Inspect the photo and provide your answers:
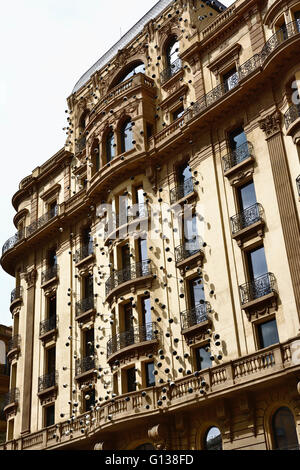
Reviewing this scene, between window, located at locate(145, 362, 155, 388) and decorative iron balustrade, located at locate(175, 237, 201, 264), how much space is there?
16.3 feet

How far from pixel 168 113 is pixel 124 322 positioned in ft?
39.0

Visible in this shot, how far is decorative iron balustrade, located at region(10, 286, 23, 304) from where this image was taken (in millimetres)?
40625

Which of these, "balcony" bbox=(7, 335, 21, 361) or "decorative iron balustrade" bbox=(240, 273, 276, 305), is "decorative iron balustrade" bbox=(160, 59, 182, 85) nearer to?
"decorative iron balustrade" bbox=(240, 273, 276, 305)

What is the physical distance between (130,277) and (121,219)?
3590mm

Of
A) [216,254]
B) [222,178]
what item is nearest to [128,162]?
[222,178]

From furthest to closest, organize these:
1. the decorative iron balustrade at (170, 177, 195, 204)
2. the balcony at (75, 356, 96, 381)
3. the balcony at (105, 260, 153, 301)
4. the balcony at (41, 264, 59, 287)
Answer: the balcony at (41, 264, 59, 287)
the balcony at (75, 356, 96, 381)
the decorative iron balustrade at (170, 177, 195, 204)
the balcony at (105, 260, 153, 301)

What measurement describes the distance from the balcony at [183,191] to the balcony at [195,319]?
18.9 ft

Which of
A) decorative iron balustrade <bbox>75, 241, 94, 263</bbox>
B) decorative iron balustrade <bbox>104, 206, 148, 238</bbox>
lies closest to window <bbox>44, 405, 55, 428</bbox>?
decorative iron balustrade <bbox>75, 241, 94, 263</bbox>

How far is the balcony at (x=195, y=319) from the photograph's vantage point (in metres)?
27.1

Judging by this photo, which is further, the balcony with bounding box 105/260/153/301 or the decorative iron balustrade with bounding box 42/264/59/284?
the decorative iron balustrade with bounding box 42/264/59/284

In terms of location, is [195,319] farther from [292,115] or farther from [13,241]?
[13,241]

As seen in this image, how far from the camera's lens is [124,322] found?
101ft

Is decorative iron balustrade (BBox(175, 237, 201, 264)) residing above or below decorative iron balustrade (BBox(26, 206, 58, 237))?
below

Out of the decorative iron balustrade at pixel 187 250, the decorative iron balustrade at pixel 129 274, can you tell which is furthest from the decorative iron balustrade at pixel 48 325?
the decorative iron balustrade at pixel 187 250
